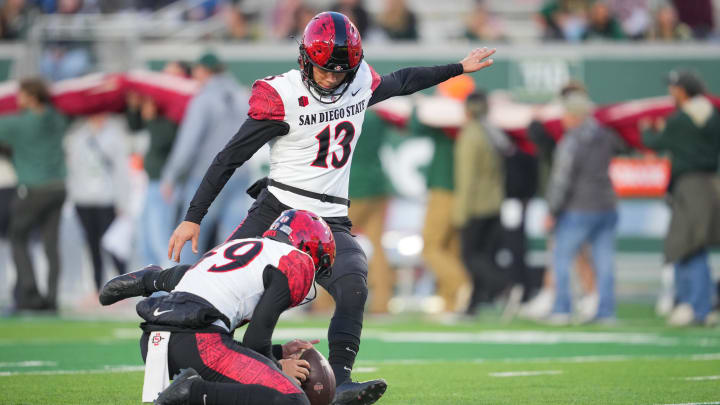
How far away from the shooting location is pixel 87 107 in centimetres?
1434

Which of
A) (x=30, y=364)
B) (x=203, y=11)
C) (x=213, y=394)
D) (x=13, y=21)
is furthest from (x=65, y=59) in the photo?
(x=213, y=394)

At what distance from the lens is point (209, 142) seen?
12422 millimetres

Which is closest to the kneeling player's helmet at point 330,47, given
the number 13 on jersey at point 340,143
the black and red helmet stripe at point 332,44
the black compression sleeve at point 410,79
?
the black and red helmet stripe at point 332,44

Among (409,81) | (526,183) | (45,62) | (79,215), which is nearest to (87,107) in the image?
(79,215)

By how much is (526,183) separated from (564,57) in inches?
106

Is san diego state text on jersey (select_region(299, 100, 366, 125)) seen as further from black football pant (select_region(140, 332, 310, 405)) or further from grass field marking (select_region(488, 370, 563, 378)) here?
grass field marking (select_region(488, 370, 563, 378))

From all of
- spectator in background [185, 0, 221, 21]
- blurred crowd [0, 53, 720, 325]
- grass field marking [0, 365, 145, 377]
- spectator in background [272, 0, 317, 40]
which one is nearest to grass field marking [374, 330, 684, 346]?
blurred crowd [0, 53, 720, 325]

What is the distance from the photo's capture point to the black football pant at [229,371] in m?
5.15

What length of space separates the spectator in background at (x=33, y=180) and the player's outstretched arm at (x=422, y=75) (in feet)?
25.1

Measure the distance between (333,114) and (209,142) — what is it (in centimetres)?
622

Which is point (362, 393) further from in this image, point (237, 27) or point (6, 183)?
point (237, 27)

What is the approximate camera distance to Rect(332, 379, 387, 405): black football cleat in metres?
5.92

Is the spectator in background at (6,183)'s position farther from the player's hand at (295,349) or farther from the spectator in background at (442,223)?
the player's hand at (295,349)

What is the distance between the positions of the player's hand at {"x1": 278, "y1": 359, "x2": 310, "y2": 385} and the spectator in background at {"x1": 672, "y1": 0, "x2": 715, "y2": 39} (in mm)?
13450
